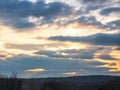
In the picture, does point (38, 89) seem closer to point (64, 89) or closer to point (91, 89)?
point (64, 89)

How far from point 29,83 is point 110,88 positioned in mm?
22115

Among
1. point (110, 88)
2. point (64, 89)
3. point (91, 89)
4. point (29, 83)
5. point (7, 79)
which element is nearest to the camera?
point (7, 79)

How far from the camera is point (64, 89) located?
91.0m

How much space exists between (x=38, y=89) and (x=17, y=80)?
19319mm

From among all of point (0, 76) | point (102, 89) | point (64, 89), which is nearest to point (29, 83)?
point (64, 89)

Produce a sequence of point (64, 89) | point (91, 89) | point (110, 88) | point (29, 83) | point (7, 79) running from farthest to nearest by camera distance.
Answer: point (91, 89), point (110, 88), point (64, 89), point (29, 83), point (7, 79)

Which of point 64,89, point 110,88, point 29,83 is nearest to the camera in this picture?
point 29,83

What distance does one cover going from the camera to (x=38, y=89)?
86812 millimetres

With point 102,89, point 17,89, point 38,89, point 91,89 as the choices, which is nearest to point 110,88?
point 102,89

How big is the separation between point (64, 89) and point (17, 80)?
24.6 m

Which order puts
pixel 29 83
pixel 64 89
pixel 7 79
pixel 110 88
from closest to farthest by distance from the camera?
pixel 7 79
pixel 29 83
pixel 64 89
pixel 110 88

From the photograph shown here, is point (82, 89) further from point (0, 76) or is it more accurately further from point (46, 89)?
point (0, 76)

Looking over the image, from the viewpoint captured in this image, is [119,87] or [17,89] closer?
[17,89]

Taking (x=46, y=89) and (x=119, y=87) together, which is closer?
(x=46, y=89)
